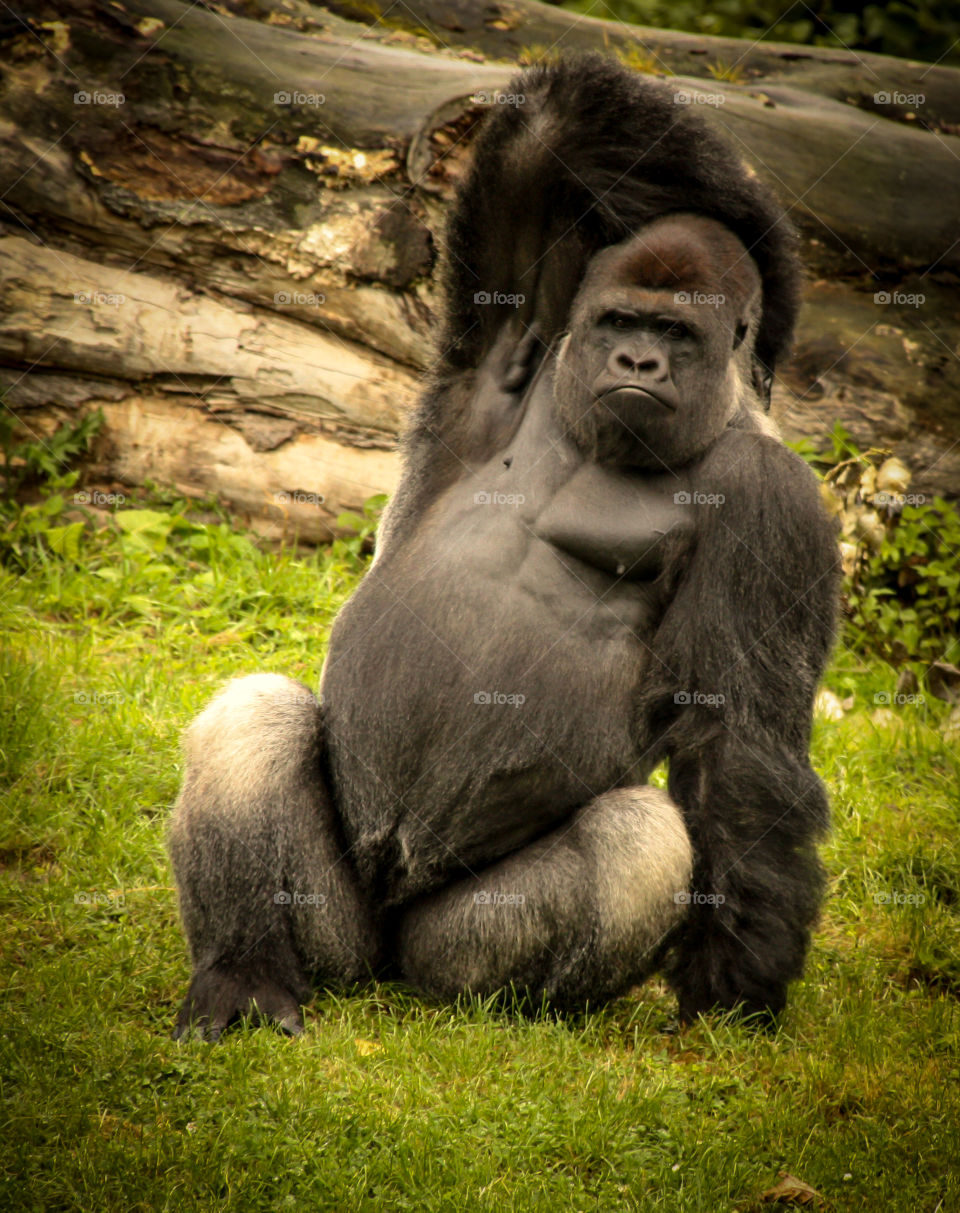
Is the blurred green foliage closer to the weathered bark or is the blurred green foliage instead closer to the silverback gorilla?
the weathered bark

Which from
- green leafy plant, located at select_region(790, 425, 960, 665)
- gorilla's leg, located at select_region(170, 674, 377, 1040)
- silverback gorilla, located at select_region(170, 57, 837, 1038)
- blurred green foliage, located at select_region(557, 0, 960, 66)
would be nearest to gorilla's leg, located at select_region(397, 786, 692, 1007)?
silverback gorilla, located at select_region(170, 57, 837, 1038)

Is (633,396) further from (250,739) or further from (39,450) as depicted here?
(39,450)

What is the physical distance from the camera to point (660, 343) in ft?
13.0

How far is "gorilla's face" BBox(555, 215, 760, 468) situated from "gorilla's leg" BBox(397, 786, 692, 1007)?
1.08 metres

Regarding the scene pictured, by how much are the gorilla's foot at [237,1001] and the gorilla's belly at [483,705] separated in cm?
43

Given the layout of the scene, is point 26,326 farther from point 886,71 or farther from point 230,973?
point 886,71

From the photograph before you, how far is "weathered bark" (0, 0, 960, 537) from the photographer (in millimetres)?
6379

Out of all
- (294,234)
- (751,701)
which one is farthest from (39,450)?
(751,701)

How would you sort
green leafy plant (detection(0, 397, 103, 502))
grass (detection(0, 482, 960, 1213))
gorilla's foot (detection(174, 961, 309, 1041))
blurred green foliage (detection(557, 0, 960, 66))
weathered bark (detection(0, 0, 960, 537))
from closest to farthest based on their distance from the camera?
grass (detection(0, 482, 960, 1213)), gorilla's foot (detection(174, 961, 309, 1041)), weathered bark (detection(0, 0, 960, 537)), green leafy plant (detection(0, 397, 103, 502)), blurred green foliage (detection(557, 0, 960, 66))

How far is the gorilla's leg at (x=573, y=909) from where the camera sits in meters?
3.90

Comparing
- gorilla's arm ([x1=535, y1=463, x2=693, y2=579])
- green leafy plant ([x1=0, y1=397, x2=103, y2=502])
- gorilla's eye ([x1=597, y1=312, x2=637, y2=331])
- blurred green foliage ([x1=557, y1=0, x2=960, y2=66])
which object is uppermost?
blurred green foliage ([x1=557, y1=0, x2=960, y2=66])

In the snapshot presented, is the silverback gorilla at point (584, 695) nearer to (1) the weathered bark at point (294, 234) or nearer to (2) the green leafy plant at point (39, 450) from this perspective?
(1) the weathered bark at point (294, 234)

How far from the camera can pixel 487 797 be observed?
405 centimetres

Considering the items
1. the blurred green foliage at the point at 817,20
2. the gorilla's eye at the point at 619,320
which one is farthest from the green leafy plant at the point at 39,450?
the blurred green foliage at the point at 817,20
